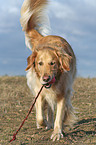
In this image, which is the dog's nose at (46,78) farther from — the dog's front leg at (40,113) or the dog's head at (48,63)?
the dog's front leg at (40,113)

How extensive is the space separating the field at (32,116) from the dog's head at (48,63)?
3.55 ft

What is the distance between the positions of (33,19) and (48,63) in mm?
2512

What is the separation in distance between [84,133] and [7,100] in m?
4.03

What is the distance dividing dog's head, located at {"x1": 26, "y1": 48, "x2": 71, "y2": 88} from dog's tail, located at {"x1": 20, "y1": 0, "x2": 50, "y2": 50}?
5.69 feet

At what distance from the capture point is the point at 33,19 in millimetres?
6070

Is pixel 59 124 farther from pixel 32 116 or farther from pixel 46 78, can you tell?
pixel 32 116

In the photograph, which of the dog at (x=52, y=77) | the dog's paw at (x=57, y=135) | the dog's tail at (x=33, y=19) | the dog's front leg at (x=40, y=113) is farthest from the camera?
the dog's tail at (x=33, y=19)

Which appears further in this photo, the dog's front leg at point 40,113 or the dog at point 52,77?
the dog's front leg at point 40,113

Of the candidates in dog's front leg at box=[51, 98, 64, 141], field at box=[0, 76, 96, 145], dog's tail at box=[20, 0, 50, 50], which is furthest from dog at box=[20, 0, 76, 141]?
dog's tail at box=[20, 0, 50, 50]

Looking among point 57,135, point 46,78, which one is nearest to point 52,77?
point 46,78

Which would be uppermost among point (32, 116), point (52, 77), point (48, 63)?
point (48, 63)

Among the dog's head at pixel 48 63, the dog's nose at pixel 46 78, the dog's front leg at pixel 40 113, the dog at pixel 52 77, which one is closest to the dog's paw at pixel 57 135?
the dog at pixel 52 77

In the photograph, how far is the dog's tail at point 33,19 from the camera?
5.86m

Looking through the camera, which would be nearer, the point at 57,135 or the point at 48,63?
the point at 48,63
